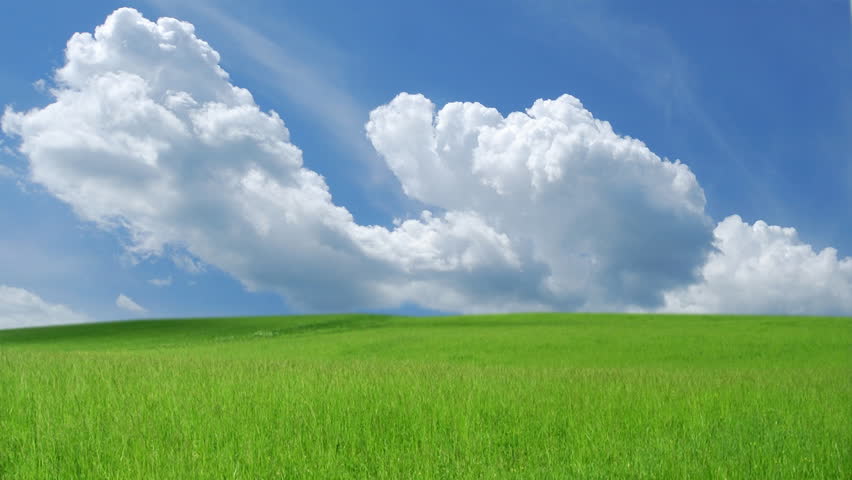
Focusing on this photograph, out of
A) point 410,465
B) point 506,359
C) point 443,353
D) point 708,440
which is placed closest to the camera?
point 410,465

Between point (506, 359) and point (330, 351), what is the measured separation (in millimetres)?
9610

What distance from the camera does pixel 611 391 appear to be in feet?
41.4

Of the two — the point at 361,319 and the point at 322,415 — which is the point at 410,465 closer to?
the point at 322,415

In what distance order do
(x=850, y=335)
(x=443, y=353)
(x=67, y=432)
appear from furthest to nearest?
(x=850, y=335)
(x=443, y=353)
(x=67, y=432)

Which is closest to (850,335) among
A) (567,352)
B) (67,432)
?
(567,352)

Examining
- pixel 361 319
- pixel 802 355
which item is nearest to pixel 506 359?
pixel 802 355

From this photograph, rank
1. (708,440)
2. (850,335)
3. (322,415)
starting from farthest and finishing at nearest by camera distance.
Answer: (850,335) → (322,415) → (708,440)

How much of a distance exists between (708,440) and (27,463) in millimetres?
9147

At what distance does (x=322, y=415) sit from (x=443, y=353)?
65.3 feet

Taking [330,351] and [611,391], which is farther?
[330,351]

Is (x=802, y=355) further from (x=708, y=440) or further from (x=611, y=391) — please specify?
(x=708, y=440)

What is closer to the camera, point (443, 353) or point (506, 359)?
point (506, 359)

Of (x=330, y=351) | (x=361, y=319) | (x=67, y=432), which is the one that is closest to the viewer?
(x=67, y=432)

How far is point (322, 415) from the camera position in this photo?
9664 millimetres
